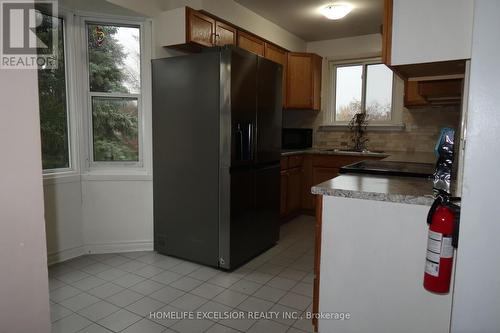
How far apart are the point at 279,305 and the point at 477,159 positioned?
161 cm

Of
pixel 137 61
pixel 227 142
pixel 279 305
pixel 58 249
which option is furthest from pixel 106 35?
pixel 279 305

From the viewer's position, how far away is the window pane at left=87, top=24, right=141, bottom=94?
3.11 m

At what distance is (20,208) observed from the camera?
0.89 metres

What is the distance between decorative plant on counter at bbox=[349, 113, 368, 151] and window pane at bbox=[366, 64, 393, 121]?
124 millimetres

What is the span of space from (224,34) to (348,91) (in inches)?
91.6


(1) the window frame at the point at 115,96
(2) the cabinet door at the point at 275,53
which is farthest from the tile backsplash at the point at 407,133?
(1) the window frame at the point at 115,96

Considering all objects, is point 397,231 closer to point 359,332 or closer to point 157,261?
point 359,332

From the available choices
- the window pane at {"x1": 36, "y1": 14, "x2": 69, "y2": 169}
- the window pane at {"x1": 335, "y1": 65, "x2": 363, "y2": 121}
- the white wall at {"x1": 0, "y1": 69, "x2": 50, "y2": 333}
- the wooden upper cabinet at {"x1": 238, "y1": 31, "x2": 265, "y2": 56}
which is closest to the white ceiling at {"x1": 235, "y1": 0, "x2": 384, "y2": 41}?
the wooden upper cabinet at {"x1": 238, "y1": 31, "x2": 265, "y2": 56}

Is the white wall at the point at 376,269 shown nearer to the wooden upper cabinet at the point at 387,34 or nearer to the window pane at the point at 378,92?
the wooden upper cabinet at the point at 387,34

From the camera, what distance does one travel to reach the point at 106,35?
3.13m

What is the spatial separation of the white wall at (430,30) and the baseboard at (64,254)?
303 centimetres

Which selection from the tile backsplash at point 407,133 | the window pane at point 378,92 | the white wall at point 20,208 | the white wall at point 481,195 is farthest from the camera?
the window pane at point 378,92

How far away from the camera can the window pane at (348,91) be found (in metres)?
4.91

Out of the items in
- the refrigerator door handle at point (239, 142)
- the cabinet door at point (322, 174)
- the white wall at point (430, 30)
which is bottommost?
the cabinet door at point (322, 174)
